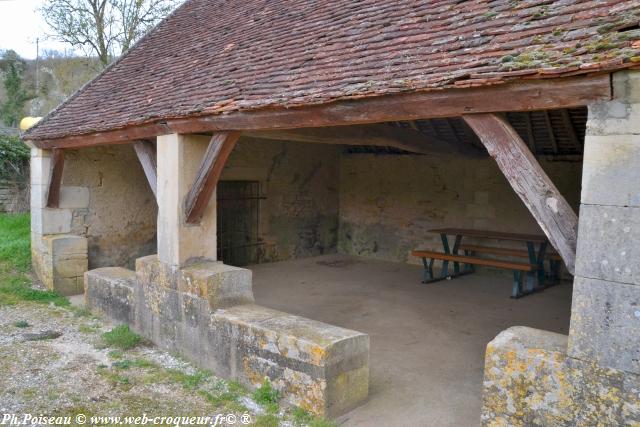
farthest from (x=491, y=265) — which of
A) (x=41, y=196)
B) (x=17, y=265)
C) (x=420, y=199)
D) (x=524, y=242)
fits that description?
(x=17, y=265)

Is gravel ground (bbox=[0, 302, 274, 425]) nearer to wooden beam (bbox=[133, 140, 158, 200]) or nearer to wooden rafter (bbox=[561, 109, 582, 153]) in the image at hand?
wooden beam (bbox=[133, 140, 158, 200])

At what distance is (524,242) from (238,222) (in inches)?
167

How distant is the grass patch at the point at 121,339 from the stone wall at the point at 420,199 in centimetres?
497

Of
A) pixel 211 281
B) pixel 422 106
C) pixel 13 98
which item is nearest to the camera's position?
pixel 422 106

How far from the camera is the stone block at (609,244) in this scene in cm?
224

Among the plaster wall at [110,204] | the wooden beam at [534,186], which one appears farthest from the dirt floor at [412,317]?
the plaster wall at [110,204]

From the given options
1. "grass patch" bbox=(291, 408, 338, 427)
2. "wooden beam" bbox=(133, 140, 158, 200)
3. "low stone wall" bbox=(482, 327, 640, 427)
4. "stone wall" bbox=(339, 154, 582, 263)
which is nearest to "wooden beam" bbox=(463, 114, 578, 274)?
"low stone wall" bbox=(482, 327, 640, 427)

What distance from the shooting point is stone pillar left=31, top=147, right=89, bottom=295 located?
255 inches

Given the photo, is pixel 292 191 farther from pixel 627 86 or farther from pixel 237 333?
pixel 627 86

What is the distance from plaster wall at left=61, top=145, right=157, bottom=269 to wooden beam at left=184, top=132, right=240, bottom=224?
2.88 m

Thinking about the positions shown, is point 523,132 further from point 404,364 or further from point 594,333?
point 594,333

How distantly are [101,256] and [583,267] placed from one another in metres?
6.16

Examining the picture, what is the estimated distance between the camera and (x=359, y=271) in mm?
8047

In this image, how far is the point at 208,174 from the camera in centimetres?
434
